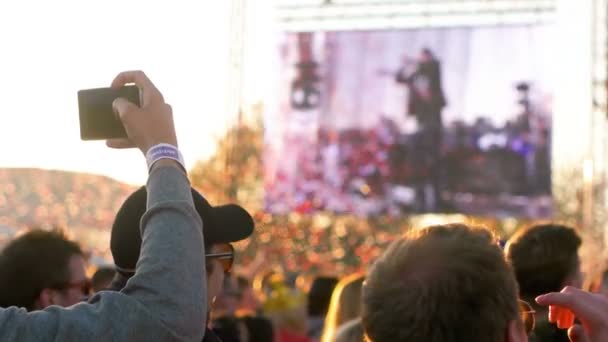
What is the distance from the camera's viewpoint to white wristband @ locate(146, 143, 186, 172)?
7.31 feet

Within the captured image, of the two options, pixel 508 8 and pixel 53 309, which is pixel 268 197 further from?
pixel 53 309

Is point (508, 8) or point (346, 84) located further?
point (346, 84)

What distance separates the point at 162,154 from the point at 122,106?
0.37ft

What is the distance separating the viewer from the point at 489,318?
2.29 m

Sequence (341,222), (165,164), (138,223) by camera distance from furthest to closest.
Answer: (341,222)
(138,223)
(165,164)

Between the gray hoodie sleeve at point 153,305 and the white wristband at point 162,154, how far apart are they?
99 mm

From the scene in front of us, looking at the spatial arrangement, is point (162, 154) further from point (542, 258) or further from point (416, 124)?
point (416, 124)

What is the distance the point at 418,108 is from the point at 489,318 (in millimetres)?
24394

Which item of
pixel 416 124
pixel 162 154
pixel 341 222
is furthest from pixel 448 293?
pixel 341 222

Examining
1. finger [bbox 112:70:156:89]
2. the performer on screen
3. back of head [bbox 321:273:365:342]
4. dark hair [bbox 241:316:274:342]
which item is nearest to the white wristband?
finger [bbox 112:70:156:89]

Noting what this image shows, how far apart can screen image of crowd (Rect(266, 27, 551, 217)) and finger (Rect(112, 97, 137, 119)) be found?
24.0 m

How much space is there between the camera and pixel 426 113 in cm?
2673

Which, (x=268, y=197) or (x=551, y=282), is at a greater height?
(x=551, y=282)

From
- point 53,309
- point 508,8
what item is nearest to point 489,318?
point 53,309
